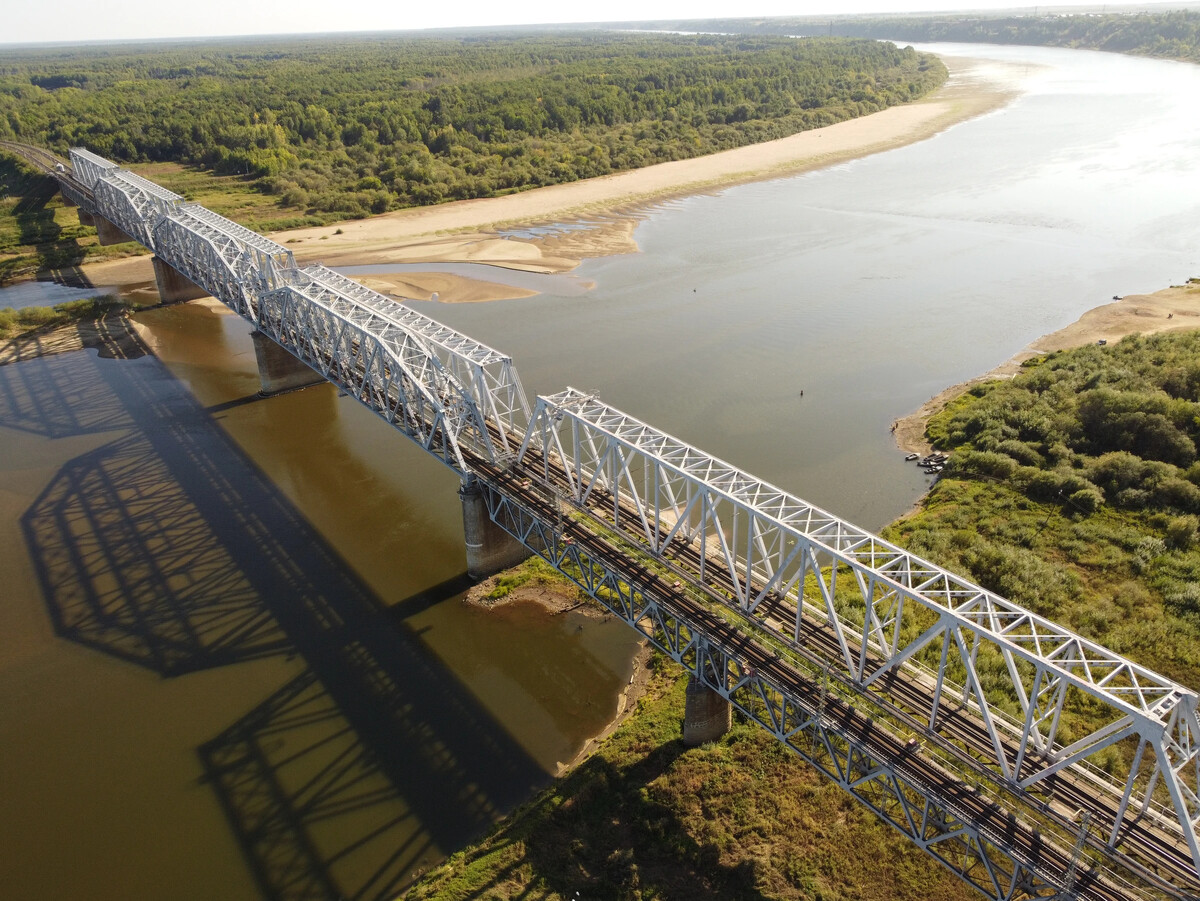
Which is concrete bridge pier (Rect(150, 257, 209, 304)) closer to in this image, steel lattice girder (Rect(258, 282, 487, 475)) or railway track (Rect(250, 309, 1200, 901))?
steel lattice girder (Rect(258, 282, 487, 475))

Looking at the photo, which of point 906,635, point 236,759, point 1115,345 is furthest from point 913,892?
point 1115,345

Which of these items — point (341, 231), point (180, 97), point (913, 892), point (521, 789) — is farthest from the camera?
point (180, 97)

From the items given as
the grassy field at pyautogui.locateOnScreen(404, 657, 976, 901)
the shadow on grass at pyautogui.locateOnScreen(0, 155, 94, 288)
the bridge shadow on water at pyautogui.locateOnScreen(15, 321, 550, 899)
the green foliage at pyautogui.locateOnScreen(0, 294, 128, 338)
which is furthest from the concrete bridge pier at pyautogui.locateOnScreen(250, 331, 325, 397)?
the shadow on grass at pyautogui.locateOnScreen(0, 155, 94, 288)

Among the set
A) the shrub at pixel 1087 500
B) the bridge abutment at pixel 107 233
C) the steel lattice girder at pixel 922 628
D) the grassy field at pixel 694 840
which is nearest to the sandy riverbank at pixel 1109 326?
the shrub at pixel 1087 500

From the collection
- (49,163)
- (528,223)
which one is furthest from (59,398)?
(49,163)

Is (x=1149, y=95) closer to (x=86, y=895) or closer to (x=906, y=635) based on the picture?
(x=906, y=635)

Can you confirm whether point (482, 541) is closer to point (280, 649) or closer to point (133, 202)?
point (280, 649)
